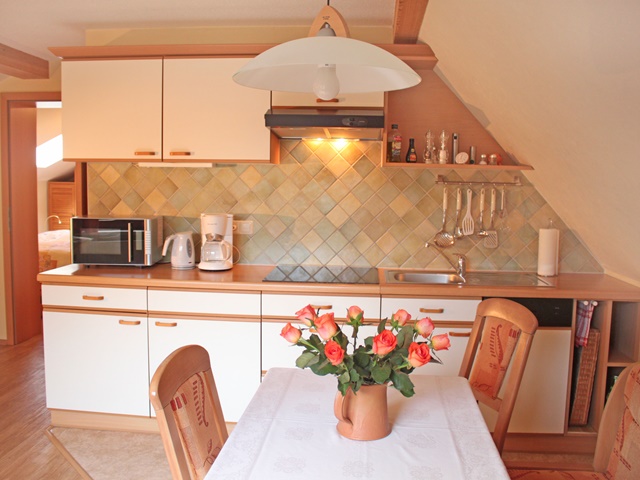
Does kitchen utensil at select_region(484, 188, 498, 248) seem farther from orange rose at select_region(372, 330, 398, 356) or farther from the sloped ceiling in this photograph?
orange rose at select_region(372, 330, 398, 356)

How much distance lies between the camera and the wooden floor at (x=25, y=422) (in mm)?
2779

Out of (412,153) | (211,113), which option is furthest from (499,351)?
(211,113)

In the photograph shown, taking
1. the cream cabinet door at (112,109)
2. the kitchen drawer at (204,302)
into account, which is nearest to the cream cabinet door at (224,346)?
the kitchen drawer at (204,302)

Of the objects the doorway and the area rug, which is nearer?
the area rug

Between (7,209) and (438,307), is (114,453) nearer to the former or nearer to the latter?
(438,307)

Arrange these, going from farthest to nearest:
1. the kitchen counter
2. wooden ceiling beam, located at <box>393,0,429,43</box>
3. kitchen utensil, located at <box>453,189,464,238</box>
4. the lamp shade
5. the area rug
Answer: kitchen utensil, located at <box>453,189,464,238</box>
the kitchen counter
the area rug
wooden ceiling beam, located at <box>393,0,429,43</box>
the lamp shade

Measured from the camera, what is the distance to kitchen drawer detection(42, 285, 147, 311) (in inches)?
122

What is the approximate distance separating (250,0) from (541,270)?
86.2 inches

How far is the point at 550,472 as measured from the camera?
194 cm

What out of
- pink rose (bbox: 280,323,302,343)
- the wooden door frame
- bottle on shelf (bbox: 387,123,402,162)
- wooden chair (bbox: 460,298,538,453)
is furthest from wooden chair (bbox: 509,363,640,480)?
the wooden door frame

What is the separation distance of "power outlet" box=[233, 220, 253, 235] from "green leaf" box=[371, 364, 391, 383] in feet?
7.18

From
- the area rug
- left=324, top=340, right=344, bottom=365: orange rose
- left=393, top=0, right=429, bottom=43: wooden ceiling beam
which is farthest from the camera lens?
the area rug

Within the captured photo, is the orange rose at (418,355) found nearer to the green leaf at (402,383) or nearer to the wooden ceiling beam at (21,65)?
the green leaf at (402,383)

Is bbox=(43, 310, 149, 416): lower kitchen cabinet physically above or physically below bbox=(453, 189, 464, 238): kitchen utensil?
below
